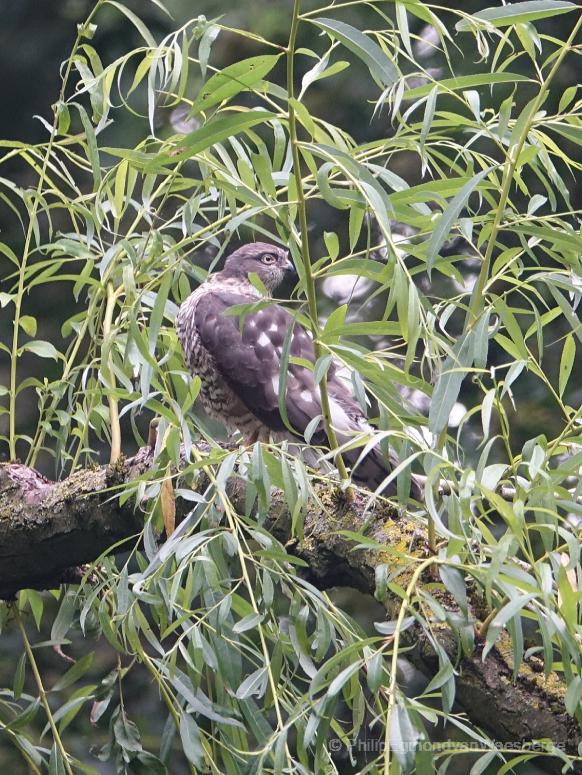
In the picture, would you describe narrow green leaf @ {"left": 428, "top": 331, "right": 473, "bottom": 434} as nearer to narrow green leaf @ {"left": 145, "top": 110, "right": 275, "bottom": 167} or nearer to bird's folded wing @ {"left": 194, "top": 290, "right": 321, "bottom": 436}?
narrow green leaf @ {"left": 145, "top": 110, "right": 275, "bottom": 167}

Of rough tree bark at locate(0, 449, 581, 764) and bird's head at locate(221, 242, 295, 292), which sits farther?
Result: bird's head at locate(221, 242, 295, 292)

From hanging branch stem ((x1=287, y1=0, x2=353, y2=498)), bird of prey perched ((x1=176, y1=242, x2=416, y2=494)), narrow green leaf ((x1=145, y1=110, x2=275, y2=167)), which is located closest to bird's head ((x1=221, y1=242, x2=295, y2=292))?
bird of prey perched ((x1=176, y1=242, x2=416, y2=494))

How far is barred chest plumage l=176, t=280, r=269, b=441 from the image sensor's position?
10.1ft

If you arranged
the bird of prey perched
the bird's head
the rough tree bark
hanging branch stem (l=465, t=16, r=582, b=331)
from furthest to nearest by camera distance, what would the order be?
the bird's head < the bird of prey perched < the rough tree bark < hanging branch stem (l=465, t=16, r=582, b=331)

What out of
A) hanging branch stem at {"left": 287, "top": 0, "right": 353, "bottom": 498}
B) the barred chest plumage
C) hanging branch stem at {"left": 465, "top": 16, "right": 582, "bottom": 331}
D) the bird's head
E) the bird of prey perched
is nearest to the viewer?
hanging branch stem at {"left": 287, "top": 0, "right": 353, "bottom": 498}

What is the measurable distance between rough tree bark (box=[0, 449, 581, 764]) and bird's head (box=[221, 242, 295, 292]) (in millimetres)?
1411

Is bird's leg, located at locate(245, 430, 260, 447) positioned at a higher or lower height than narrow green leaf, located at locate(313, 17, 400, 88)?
lower

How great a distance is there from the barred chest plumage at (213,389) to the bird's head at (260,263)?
396 mm

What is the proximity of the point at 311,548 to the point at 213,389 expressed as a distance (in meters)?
1.30

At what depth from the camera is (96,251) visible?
221 centimetres

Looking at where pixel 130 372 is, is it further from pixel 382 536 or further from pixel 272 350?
pixel 272 350

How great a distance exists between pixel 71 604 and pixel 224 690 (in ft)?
1.64

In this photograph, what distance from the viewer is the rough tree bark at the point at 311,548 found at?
5.16ft

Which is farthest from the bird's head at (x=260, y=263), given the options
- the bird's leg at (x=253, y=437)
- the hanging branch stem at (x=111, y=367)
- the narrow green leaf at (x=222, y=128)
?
the narrow green leaf at (x=222, y=128)
